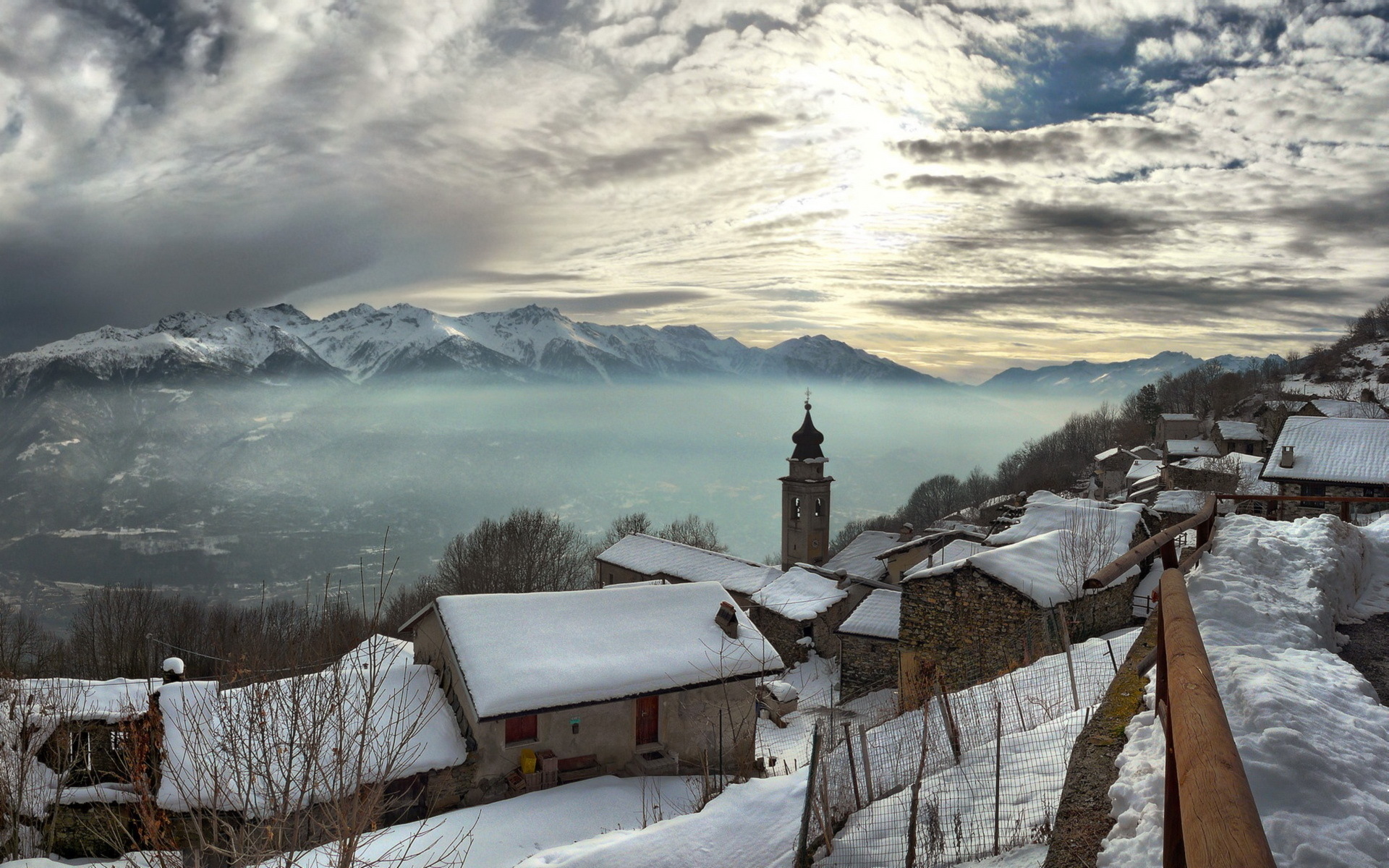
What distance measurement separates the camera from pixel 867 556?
128 ft

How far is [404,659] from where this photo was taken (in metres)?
18.6

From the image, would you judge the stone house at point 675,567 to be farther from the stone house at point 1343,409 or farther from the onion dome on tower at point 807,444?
the stone house at point 1343,409

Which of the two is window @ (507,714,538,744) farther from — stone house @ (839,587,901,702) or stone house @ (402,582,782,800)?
stone house @ (839,587,901,702)

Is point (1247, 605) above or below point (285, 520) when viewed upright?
above

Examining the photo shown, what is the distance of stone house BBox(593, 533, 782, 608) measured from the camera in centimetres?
3369

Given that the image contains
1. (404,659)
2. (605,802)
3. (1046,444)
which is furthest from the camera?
(1046,444)

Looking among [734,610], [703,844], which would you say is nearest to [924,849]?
[703,844]

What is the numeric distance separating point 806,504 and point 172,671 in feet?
Answer: 100

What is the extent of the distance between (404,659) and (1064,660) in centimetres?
1585

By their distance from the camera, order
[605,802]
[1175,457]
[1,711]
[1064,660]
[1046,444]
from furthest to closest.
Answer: [1046,444] < [1175,457] < [605,802] < [1,711] < [1064,660]

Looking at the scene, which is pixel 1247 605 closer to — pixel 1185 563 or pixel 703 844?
pixel 1185 563

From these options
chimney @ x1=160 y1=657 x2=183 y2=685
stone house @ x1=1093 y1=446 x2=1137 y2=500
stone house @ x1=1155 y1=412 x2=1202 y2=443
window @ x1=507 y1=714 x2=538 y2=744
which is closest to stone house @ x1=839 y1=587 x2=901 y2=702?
window @ x1=507 y1=714 x2=538 y2=744

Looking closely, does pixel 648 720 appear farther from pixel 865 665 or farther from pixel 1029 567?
pixel 1029 567

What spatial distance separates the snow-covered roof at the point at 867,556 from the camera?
35875 mm
